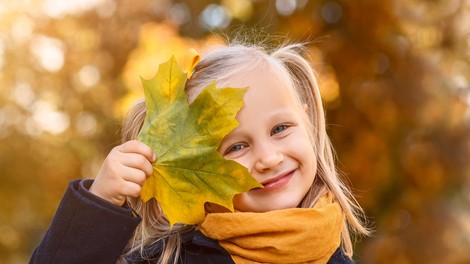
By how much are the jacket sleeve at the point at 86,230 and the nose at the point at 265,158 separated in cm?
35

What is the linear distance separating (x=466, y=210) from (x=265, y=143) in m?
8.38

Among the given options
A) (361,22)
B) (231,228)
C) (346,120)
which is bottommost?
(346,120)

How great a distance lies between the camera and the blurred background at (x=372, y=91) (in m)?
9.04

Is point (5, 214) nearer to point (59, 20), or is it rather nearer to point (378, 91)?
point (59, 20)

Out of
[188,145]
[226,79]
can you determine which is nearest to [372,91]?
[226,79]

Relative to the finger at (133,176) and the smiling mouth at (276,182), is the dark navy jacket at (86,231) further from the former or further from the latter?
the smiling mouth at (276,182)

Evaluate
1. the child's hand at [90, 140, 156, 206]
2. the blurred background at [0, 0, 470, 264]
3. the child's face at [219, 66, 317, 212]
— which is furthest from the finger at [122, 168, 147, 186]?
the blurred background at [0, 0, 470, 264]

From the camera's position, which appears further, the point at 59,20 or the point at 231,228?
the point at 59,20

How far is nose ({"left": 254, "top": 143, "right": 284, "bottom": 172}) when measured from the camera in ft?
7.01

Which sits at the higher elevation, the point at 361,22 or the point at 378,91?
the point at 361,22

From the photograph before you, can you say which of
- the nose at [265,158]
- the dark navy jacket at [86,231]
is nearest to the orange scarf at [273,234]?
the nose at [265,158]

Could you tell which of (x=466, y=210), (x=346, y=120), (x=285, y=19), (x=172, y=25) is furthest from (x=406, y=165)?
(x=172, y=25)

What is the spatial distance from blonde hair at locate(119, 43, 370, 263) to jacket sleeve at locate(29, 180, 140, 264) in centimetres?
21

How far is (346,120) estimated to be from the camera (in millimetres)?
9023
